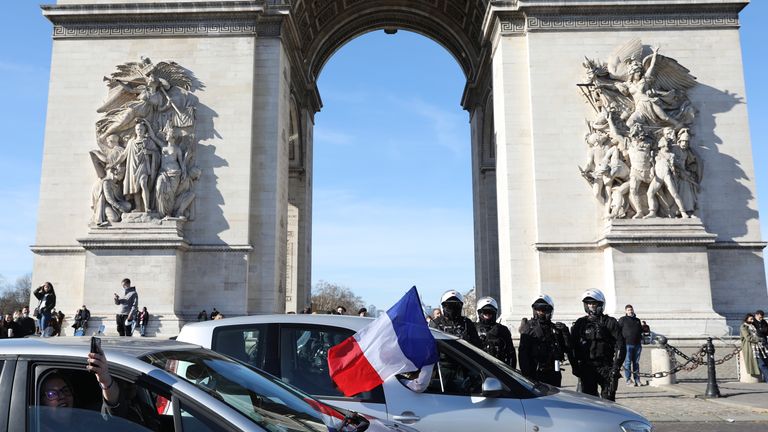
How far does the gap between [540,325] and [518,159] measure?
42.9 feet

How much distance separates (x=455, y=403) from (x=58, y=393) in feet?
9.39

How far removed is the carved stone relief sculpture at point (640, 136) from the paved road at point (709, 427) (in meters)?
9.83

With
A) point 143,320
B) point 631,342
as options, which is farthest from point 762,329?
point 143,320

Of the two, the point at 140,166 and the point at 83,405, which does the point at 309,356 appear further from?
the point at 140,166

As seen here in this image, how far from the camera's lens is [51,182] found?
67.3ft

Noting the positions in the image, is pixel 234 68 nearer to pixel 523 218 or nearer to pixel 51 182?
pixel 51 182

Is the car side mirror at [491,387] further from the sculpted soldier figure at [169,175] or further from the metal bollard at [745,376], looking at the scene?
the sculpted soldier figure at [169,175]

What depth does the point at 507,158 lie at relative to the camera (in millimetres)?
20328

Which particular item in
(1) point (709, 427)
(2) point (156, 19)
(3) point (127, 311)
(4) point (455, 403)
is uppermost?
(2) point (156, 19)

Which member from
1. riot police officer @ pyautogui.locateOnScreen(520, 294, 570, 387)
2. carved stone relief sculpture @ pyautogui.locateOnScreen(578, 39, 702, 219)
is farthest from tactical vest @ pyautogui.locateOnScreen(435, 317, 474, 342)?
carved stone relief sculpture @ pyautogui.locateOnScreen(578, 39, 702, 219)

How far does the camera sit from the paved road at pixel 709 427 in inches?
361

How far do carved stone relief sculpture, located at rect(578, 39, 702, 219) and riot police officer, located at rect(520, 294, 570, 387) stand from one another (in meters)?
12.0

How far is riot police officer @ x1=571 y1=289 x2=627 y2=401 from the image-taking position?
8148 millimetres

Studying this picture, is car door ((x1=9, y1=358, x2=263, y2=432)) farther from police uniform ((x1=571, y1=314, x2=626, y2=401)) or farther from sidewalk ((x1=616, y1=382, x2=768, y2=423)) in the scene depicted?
sidewalk ((x1=616, y1=382, x2=768, y2=423))
